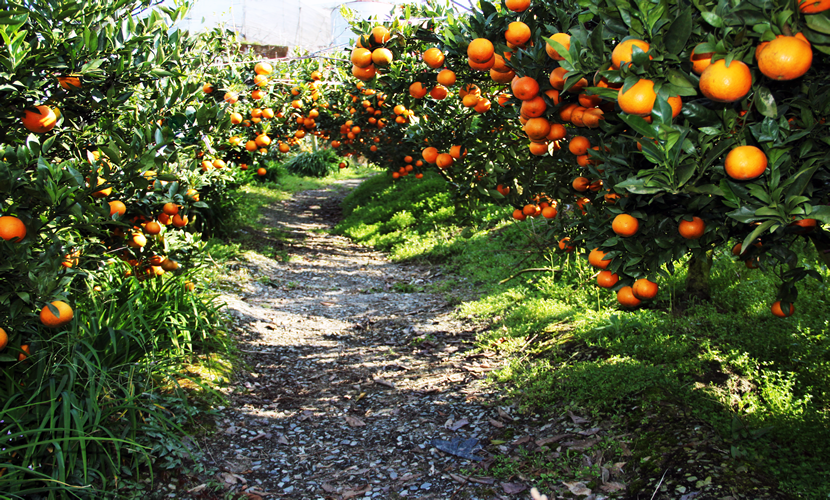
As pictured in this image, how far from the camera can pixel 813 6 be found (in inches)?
52.4

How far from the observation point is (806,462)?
2.42m

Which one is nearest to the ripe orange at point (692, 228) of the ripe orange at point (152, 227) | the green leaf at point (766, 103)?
the green leaf at point (766, 103)

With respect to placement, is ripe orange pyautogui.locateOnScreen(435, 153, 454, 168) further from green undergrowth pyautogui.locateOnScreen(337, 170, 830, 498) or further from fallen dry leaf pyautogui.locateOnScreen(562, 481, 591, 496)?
fallen dry leaf pyautogui.locateOnScreen(562, 481, 591, 496)

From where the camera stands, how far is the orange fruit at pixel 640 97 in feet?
4.92

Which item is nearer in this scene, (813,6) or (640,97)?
(813,6)

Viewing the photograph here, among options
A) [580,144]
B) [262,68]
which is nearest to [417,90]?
[580,144]

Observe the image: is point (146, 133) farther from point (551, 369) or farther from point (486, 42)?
point (551, 369)

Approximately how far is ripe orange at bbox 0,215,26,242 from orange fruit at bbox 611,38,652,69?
7.66ft

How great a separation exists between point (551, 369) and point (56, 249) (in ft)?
10.2

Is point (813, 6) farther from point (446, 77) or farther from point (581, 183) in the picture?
point (446, 77)

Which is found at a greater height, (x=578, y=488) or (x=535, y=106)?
(x=535, y=106)

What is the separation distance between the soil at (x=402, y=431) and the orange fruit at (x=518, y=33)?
211 cm

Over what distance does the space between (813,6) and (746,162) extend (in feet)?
1.33

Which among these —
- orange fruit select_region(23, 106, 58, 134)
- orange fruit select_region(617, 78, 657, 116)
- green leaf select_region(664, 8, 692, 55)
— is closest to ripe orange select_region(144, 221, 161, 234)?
orange fruit select_region(23, 106, 58, 134)
